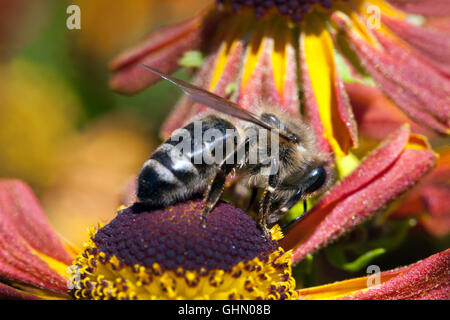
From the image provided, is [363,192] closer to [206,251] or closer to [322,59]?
[322,59]

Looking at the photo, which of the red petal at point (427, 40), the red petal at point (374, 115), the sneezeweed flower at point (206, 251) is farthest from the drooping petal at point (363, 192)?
the red petal at point (374, 115)

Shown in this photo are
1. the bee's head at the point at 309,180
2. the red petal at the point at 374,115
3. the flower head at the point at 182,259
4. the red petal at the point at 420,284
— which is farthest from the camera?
the red petal at the point at 374,115

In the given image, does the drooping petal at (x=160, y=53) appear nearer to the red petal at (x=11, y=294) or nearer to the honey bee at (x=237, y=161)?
the honey bee at (x=237, y=161)

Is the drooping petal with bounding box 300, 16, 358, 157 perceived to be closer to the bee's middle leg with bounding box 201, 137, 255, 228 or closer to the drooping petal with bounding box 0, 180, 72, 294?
the bee's middle leg with bounding box 201, 137, 255, 228

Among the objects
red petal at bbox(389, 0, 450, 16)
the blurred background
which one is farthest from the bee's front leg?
the blurred background

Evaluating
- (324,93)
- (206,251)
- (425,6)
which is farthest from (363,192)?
(425,6)
